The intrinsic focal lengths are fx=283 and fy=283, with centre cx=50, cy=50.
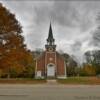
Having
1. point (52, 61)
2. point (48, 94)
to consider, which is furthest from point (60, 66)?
point (48, 94)

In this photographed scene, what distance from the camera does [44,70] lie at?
209ft

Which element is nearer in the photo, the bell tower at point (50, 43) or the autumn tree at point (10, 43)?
the autumn tree at point (10, 43)

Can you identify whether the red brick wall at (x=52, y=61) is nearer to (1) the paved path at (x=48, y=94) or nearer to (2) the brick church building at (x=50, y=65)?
(2) the brick church building at (x=50, y=65)

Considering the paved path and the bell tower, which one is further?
the bell tower

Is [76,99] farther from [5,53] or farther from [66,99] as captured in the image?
[5,53]

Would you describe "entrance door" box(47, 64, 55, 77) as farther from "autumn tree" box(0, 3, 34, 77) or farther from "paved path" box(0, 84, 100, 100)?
"paved path" box(0, 84, 100, 100)

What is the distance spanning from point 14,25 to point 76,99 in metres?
27.3

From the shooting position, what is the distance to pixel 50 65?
63.8m

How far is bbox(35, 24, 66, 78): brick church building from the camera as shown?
63.0 m

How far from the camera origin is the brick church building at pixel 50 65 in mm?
63047

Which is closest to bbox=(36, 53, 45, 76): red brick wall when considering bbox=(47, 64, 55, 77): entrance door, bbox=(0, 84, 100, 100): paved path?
bbox=(47, 64, 55, 77): entrance door

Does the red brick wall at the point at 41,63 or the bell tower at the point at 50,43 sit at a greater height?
the bell tower at the point at 50,43

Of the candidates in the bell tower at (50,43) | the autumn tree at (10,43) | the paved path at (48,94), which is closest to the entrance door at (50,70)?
the bell tower at (50,43)

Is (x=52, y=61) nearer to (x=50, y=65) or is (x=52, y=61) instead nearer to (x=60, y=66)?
(x=50, y=65)
